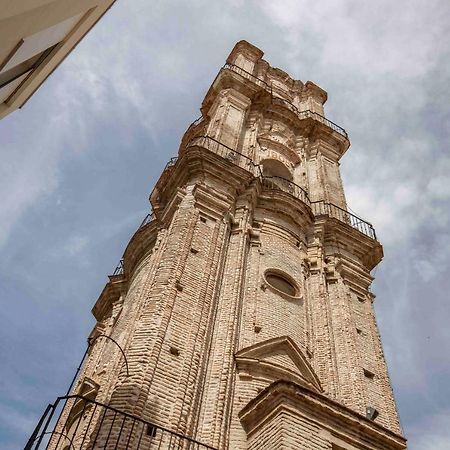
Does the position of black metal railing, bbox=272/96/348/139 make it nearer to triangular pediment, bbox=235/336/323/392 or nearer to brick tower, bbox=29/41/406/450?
brick tower, bbox=29/41/406/450

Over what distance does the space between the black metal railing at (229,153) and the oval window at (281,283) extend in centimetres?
395

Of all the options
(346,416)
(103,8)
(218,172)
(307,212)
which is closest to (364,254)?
(307,212)

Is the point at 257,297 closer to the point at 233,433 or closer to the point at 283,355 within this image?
the point at 283,355

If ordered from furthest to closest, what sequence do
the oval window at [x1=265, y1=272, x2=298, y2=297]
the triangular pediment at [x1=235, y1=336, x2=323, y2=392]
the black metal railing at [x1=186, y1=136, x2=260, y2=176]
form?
the black metal railing at [x1=186, y1=136, x2=260, y2=176], the oval window at [x1=265, y1=272, x2=298, y2=297], the triangular pediment at [x1=235, y1=336, x2=323, y2=392]

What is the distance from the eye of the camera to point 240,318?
40.2ft

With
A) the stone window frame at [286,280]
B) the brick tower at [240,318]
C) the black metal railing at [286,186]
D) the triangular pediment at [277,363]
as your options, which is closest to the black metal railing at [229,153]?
the brick tower at [240,318]

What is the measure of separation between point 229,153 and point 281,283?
4.82m

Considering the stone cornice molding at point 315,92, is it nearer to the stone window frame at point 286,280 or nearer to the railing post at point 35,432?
the stone window frame at point 286,280

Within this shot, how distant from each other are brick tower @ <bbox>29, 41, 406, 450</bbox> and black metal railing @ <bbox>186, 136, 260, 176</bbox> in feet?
0.24

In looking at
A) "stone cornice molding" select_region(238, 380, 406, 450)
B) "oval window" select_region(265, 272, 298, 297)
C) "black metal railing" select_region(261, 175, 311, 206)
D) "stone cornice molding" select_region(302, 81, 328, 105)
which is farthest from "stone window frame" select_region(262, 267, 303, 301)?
"stone cornice molding" select_region(302, 81, 328, 105)

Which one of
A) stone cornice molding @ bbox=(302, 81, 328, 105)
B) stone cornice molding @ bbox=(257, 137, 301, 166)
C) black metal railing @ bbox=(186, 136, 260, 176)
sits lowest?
black metal railing @ bbox=(186, 136, 260, 176)

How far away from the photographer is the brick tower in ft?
29.0

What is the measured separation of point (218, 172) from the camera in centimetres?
1536

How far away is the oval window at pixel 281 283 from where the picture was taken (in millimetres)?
13898
